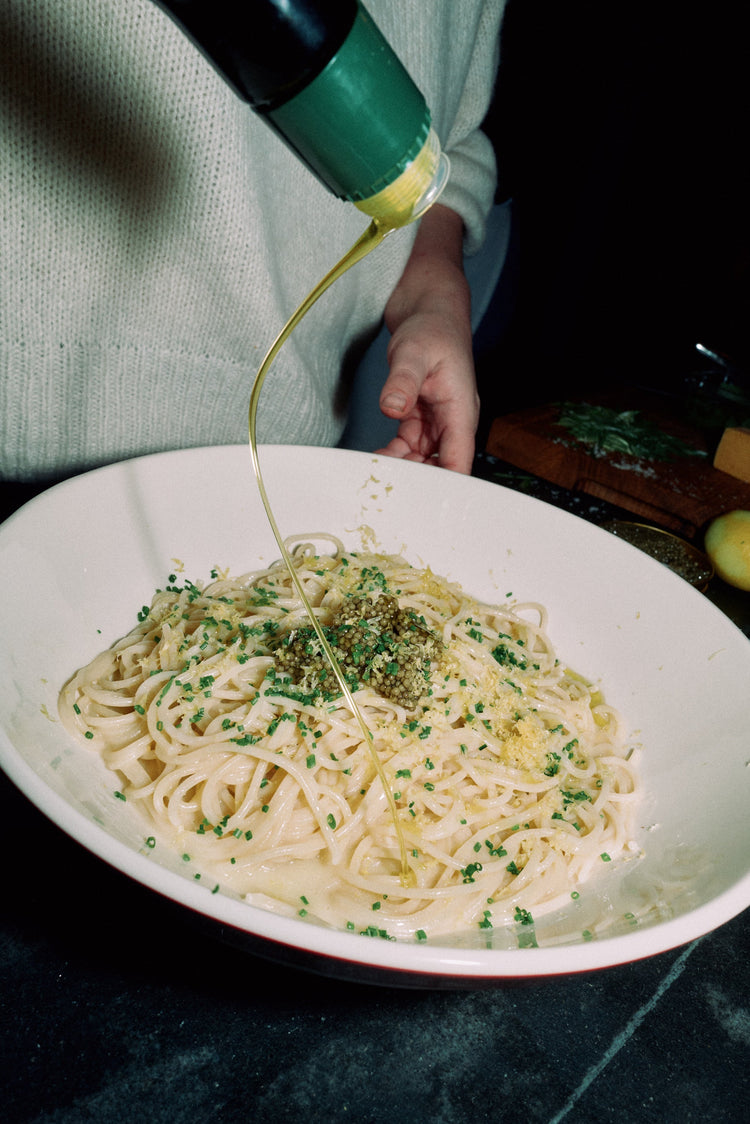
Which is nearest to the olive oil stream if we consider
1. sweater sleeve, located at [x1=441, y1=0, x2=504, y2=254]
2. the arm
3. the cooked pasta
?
the cooked pasta

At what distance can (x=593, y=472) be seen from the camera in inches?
131

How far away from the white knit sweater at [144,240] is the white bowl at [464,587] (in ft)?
0.71

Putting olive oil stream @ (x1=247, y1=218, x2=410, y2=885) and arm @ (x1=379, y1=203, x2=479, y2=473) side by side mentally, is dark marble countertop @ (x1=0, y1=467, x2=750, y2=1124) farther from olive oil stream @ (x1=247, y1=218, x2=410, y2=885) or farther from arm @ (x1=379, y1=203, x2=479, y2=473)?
arm @ (x1=379, y1=203, x2=479, y2=473)

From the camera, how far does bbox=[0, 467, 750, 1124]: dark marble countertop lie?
3.44 ft

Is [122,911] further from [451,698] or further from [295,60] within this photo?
[295,60]

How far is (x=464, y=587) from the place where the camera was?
209cm

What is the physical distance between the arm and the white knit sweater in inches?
10.6

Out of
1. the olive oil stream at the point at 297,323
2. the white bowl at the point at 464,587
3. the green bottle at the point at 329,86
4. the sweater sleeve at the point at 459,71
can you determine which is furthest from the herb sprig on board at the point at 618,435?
the green bottle at the point at 329,86

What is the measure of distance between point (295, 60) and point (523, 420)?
2842 mm

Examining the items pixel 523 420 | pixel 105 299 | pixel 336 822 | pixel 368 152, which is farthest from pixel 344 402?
pixel 368 152

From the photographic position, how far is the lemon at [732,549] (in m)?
2.58

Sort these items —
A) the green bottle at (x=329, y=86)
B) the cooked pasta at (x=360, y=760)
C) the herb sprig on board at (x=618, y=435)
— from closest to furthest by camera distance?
1. the green bottle at (x=329, y=86)
2. the cooked pasta at (x=360, y=760)
3. the herb sprig on board at (x=618, y=435)

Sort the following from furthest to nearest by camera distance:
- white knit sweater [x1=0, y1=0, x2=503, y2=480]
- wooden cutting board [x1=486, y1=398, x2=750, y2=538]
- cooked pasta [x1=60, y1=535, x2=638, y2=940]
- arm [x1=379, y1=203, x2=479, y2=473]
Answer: wooden cutting board [x1=486, y1=398, x2=750, y2=538]
arm [x1=379, y1=203, x2=479, y2=473]
white knit sweater [x1=0, y1=0, x2=503, y2=480]
cooked pasta [x1=60, y1=535, x2=638, y2=940]

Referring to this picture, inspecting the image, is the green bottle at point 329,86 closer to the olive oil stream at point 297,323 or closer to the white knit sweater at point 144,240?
the olive oil stream at point 297,323
